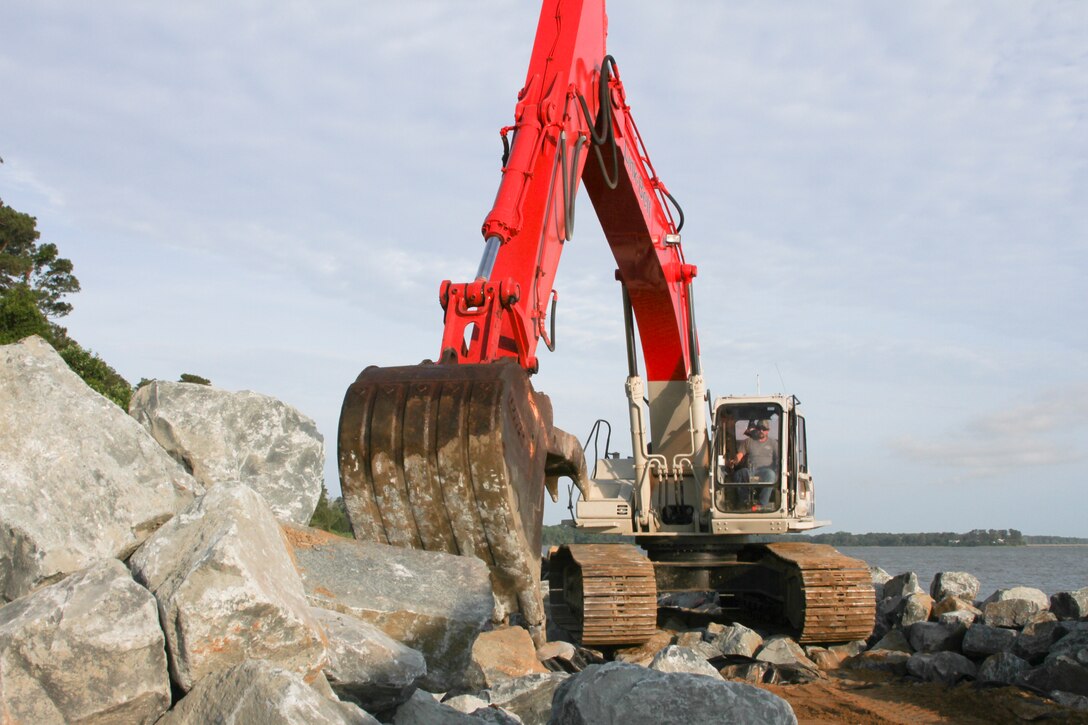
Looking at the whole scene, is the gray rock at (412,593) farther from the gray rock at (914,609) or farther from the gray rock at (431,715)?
the gray rock at (914,609)

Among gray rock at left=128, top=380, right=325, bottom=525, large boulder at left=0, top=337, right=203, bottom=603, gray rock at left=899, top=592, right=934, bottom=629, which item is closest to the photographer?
large boulder at left=0, top=337, right=203, bottom=603

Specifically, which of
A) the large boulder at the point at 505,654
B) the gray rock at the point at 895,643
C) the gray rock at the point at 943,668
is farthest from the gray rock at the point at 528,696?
the gray rock at the point at 895,643

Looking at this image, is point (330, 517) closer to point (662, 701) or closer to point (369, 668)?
point (369, 668)

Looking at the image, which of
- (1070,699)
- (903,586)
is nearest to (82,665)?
(1070,699)

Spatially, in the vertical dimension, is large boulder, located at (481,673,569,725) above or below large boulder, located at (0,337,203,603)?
below

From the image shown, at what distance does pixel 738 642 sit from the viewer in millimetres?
8922

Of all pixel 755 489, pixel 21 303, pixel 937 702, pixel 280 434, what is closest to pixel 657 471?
pixel 755 489

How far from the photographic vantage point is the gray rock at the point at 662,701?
3578 millimetres

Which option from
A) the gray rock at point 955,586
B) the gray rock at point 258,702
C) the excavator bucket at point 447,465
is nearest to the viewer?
the gray rock at point 258,702

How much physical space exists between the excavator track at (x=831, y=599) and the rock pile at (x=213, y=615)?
302cm

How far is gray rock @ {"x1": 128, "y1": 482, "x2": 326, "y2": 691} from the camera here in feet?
12.7

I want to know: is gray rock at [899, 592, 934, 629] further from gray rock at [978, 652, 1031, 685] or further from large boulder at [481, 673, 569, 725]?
large boulder at [481, 673, 569, 725]

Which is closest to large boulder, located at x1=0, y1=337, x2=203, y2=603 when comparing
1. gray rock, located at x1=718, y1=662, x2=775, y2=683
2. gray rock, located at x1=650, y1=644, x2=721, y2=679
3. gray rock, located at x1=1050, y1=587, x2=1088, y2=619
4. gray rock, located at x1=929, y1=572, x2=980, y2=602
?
gray rock, located at x1=650, y1=644, x2=721, y2=679

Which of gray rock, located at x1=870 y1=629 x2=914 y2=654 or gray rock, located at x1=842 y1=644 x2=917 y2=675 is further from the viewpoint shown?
gray rock, located at x1=870 y1=629 x2=914 y2=654
